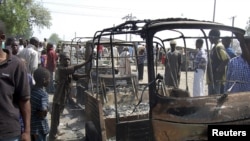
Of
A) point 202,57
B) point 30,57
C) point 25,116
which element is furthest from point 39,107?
point 30,57

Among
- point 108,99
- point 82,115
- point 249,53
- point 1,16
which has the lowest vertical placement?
point 82,115

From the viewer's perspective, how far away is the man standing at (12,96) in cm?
263

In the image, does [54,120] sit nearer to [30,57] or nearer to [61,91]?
[61,91]

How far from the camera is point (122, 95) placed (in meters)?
7.28

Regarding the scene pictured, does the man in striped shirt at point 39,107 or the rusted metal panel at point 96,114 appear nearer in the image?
the man in striped shirt at point 39,107

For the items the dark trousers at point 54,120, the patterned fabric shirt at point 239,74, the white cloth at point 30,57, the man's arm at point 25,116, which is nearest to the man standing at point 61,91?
the dark trousers at point 54,120

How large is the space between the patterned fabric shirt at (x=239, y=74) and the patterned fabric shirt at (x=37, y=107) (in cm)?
211

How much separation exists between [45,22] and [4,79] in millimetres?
48462

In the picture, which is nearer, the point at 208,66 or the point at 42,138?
the point at 42,138

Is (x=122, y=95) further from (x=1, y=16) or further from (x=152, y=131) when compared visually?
(x=1, y=16)

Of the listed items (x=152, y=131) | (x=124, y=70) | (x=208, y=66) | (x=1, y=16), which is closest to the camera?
(x=152, y=131)

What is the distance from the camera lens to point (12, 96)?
2.72 m

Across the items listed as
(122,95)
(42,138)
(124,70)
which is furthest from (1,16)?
(42,138)

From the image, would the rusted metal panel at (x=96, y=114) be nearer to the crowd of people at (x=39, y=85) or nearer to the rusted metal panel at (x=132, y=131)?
the rusted metal panel at (x=132, y=131)
